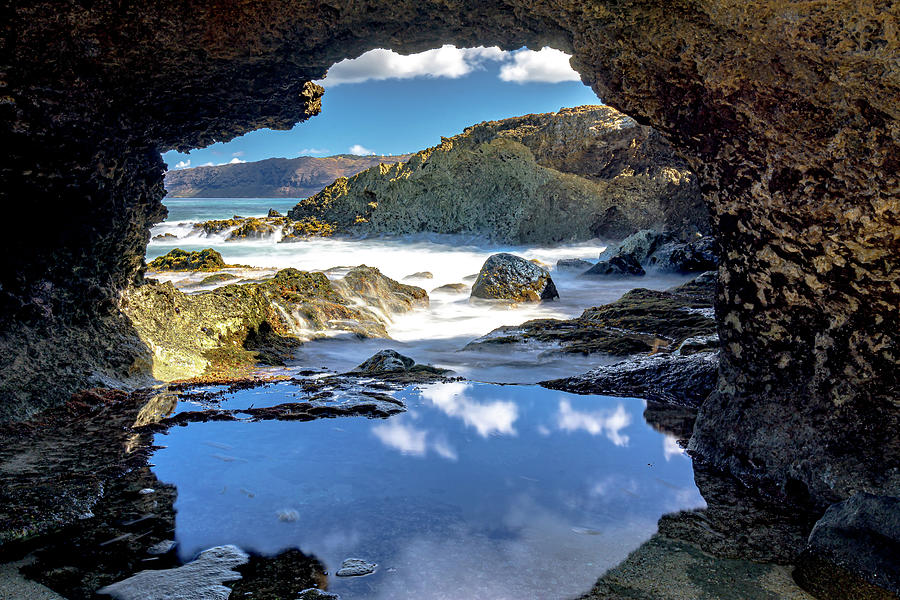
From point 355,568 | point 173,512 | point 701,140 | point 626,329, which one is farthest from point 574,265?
point 355,568

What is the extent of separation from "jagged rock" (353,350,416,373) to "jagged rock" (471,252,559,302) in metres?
4.99

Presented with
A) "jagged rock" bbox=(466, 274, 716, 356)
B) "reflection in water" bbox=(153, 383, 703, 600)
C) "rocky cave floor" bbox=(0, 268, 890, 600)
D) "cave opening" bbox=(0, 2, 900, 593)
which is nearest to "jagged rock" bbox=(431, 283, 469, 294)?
"jagged rock" bbox=(466, 274, 716, 356)

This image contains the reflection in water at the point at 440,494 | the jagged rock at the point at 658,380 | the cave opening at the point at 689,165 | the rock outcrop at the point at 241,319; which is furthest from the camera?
the rock outcrop at the point at 241,319

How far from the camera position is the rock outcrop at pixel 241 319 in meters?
4.60

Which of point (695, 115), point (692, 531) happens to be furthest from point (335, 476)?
point (695, 115)

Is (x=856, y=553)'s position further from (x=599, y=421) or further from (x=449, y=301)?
(x=449, y=301)

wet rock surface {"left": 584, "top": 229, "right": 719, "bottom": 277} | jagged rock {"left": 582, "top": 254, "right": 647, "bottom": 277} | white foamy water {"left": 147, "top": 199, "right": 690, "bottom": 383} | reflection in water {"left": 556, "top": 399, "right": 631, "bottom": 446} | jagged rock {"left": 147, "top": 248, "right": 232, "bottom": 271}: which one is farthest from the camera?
jagged rock {"left": 582, "top": 254, "right": 647, "bottom": 277}

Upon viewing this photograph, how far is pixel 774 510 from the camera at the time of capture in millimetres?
2414

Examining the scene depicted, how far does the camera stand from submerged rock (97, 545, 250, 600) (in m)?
1.69

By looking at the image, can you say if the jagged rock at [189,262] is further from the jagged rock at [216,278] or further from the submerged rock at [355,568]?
the submerged rock at [355,568]

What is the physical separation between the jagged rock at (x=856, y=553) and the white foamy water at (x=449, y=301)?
106 inches

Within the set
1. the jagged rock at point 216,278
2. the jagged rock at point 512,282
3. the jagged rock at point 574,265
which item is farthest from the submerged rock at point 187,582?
the jagged rock at point 574,265

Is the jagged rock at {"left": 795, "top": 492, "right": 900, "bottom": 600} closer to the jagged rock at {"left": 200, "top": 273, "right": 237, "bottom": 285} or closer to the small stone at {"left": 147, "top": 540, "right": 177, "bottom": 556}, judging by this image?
the small stone at {"left": 147, "top": 540, "right": 177, "bottom": 556}

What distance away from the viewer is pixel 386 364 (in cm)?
504
